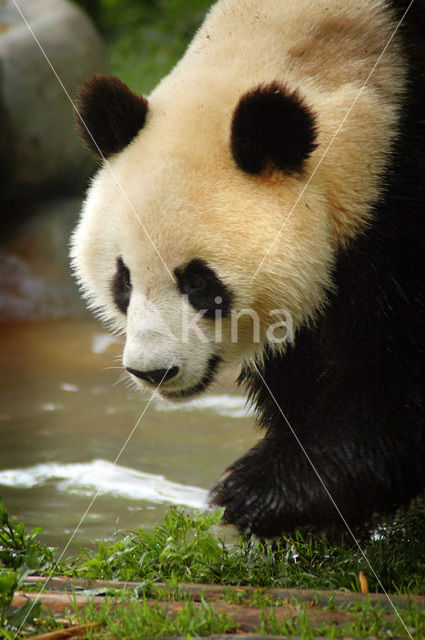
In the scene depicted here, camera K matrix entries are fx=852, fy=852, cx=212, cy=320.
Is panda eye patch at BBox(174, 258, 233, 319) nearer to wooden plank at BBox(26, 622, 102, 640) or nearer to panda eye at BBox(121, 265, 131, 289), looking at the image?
panda eye at BBox(121, 265, 131, 289)

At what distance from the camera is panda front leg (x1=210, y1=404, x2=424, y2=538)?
318 cm

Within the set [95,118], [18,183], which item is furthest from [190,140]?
[18,183]

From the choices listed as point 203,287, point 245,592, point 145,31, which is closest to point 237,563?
point 245,592

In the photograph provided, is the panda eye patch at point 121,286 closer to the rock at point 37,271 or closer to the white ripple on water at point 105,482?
the white ripple on water at point 105,482

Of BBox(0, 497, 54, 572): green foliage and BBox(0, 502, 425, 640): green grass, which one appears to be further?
BBox(0, 497, 54, 572): green foliage

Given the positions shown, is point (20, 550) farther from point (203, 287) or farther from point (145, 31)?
point (145, 31)

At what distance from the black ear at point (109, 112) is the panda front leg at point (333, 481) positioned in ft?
4.61

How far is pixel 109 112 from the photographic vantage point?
3.42 metres

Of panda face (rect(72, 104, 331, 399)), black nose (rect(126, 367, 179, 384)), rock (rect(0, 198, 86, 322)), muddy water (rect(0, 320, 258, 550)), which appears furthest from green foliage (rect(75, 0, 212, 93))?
black nose (rect(126, 367, 179, 384))

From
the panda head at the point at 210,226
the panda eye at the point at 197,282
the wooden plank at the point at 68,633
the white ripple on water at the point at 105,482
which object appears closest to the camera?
the wooden plank at the point at 68,633

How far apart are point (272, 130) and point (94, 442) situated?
9.71 ft

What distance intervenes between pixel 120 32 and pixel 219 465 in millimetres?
11081

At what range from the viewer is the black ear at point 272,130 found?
295cm

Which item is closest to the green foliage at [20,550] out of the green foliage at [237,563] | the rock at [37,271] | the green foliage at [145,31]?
the green foliage at [237,563]
